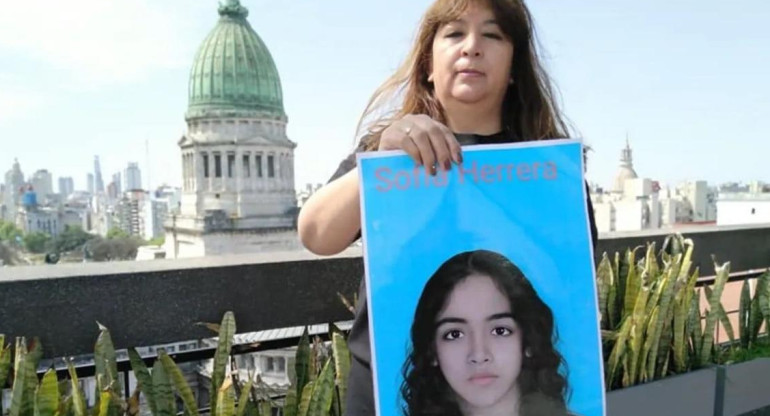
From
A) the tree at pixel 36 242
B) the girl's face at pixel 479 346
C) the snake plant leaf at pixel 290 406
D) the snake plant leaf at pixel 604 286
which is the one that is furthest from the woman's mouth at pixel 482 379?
the tree at pixel 36 242

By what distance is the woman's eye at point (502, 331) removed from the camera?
3.78 feet

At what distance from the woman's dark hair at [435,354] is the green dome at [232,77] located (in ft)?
168

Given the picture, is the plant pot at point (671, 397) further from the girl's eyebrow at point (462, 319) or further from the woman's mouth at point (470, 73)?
the woman's mouth at point (470, 73)

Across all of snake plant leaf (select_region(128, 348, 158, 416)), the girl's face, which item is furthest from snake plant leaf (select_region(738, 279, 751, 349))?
snake plant leaf (select_region(128, 348, 158, 416))

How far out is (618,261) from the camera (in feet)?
9.48

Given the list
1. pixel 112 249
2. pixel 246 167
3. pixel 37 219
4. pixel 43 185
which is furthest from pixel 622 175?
pixel 43 185

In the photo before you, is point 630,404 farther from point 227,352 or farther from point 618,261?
point 227,352

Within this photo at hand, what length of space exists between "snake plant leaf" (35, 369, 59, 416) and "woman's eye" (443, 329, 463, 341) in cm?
116

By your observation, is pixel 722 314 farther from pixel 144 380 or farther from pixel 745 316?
pixel 144 380

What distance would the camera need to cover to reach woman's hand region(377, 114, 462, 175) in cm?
111

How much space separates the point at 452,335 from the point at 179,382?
115cm

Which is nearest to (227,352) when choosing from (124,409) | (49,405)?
(124,409)

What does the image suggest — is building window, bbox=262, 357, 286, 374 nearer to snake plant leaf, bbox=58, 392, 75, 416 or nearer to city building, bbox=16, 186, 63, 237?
snake plant leaf, bbox=58, 392, 75, 416

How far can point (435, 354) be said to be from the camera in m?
1.16
